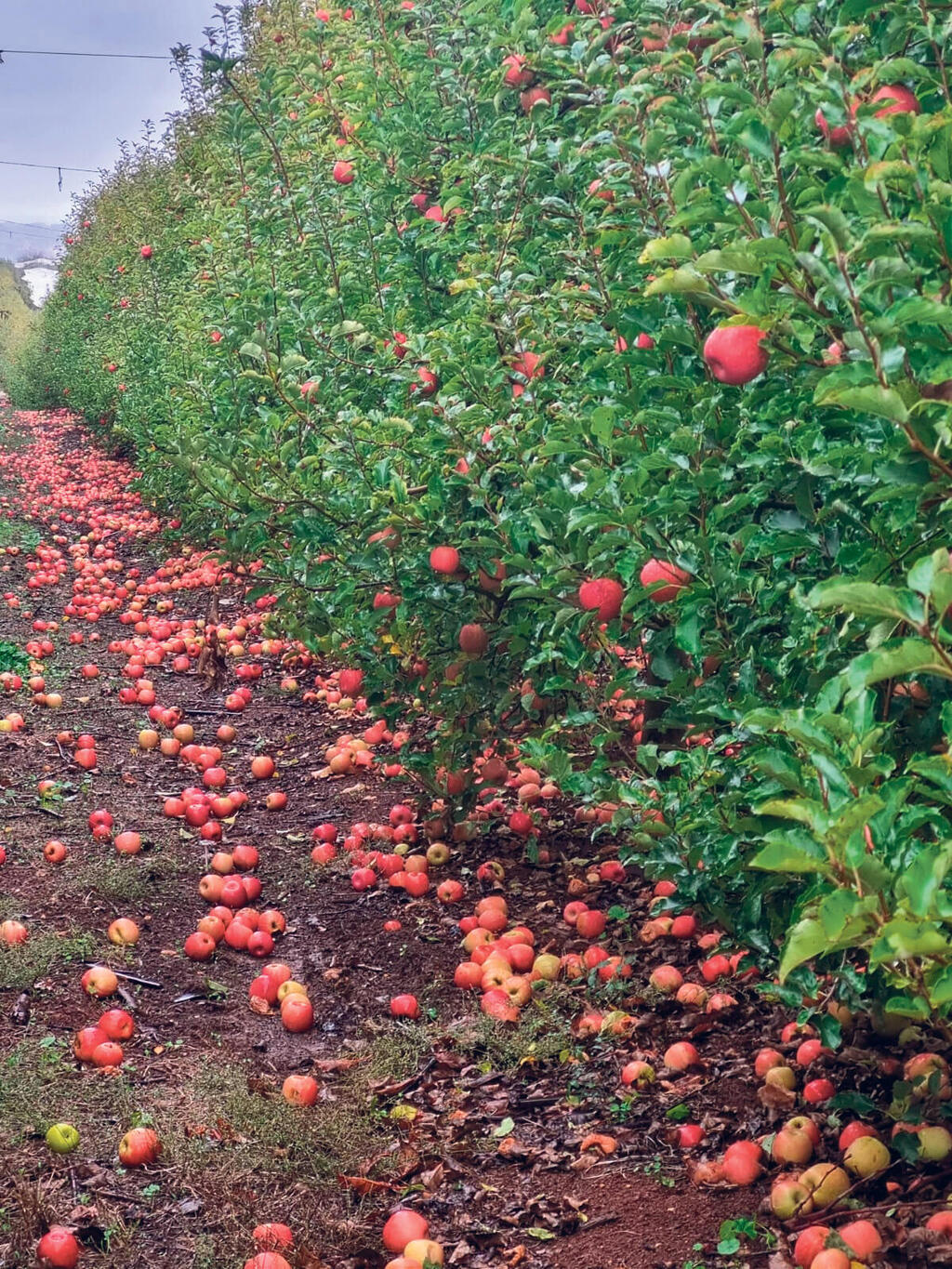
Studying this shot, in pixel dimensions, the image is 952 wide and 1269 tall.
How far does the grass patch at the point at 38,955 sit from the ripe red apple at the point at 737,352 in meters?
2.82

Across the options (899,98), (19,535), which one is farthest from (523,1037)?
(19,535)

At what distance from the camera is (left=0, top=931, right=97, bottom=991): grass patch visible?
3602mm

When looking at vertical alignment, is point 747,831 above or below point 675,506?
below

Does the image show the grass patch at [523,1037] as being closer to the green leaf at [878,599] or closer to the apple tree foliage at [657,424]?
the apple tree foliage at [657,424]

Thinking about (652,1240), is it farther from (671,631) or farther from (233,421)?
(233,421)

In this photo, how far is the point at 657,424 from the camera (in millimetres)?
2625

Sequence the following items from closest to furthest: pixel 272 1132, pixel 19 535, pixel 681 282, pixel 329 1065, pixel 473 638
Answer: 1. pixel 681 282
2. pixel 272 1132
3. pixel 329 1065
4. pixel 473 638
5. pixel 19 535

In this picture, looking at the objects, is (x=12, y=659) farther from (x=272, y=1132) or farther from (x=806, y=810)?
(x=806, y=810)

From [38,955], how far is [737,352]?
2935mm

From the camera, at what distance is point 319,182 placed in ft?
19.2

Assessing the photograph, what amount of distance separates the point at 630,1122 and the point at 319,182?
4.71 meters

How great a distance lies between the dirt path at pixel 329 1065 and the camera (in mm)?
2605

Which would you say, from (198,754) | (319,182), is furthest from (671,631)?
(319,182)

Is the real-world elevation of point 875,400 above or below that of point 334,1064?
above
